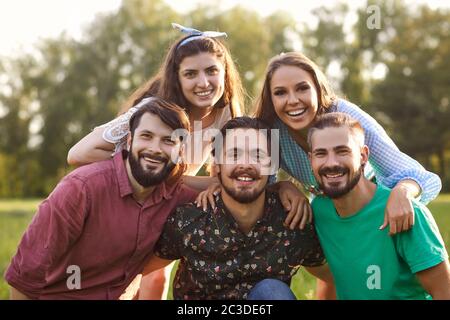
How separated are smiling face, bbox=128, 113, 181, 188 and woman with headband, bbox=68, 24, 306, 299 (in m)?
0.32

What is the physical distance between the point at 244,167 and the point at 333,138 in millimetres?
534

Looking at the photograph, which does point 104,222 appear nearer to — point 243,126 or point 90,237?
point 90,237

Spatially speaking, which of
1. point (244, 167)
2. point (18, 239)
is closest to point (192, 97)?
point (244, 167)

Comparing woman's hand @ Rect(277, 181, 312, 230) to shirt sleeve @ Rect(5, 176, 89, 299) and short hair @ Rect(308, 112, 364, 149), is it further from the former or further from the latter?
shirt sleeve @ Rect(5, 176, 89, 299)

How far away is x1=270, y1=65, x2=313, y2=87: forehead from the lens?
3.94 m

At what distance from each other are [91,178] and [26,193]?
1229 inches

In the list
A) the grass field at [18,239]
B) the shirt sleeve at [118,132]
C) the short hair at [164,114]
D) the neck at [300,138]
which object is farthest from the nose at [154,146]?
the grass field at [18,239]

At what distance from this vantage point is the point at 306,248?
3682 millimetres

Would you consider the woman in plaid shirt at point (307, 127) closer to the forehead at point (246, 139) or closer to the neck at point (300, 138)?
the neck at point (300, 138)

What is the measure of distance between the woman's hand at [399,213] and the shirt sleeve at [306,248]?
0.51 m

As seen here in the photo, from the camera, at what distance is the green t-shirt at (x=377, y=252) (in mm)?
3184

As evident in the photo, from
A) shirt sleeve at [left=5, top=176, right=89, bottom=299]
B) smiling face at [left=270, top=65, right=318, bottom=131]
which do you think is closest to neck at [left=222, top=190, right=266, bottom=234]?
smiling face at [left=270, top=65, right=318, bottom=131]
